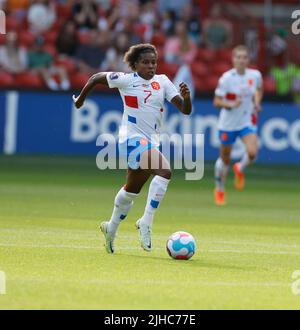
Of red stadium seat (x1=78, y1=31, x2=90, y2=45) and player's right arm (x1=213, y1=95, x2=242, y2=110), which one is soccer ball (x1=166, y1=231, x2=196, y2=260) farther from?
red stadium seat (x1=78, y1=31, x2=90, y2=45)

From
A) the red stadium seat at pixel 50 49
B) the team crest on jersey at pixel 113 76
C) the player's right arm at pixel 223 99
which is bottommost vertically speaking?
the team crest on jersey at pixel 113 76

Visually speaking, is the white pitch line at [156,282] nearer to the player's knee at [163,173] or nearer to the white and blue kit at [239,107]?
the player's knee at [163,173]

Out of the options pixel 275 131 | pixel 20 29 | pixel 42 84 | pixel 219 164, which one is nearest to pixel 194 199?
pixel 219 164

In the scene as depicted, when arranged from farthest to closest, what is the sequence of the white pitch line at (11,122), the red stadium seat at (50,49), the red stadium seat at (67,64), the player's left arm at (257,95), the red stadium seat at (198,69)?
the red stadium seat at (198,69)
the red stadium seat at (50,49)
the red stadium seat at (67,64)
the white pitch line at (11,122)
the player's left arm at (257,95)

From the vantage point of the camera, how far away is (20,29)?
2916cm

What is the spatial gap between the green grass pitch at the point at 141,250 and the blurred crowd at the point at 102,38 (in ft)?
18.5

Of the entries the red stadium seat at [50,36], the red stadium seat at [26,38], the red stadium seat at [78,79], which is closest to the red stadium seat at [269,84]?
the red stadium seat at [78,79]

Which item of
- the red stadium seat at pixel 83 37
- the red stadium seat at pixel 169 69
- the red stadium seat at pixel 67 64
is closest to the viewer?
the red stadium seat at pixel 67 64

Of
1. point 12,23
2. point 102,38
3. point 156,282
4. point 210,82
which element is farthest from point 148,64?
point 12,23

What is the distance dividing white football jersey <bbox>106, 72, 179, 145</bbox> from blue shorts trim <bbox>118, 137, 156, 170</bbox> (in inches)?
2.4

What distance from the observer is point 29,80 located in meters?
27.6

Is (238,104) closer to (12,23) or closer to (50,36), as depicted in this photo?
(50,36)

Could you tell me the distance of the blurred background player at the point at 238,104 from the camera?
19609 mm

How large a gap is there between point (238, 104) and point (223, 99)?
29cm
